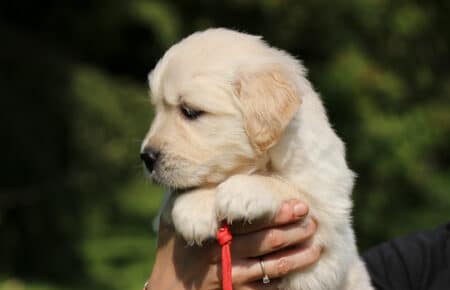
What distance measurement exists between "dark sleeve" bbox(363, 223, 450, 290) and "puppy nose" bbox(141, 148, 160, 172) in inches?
67.0

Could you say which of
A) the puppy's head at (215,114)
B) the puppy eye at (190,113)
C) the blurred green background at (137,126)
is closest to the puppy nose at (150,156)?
the puppy's head at (215,114)

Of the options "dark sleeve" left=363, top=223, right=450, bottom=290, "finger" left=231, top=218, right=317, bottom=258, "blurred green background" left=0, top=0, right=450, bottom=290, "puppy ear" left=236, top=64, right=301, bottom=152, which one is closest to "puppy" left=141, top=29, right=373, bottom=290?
"puppy ear" left=236, top=64, right=301, bottom=152

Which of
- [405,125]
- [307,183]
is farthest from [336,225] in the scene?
[405,125]

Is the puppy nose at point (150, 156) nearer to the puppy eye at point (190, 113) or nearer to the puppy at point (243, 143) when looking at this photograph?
the puppy at point (243, 143)

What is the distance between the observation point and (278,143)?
Result: 3.69 m

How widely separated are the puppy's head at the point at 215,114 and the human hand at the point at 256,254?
0.32 m

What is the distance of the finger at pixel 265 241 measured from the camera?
3.51m

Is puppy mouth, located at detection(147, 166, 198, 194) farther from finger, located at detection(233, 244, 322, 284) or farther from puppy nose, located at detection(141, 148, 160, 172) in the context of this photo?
finger, located at detection(233, 244, 322, 284)

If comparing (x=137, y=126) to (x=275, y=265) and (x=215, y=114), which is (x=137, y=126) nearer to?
(x=215, y=114)

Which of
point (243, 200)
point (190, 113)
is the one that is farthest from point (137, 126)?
point (243, 200)

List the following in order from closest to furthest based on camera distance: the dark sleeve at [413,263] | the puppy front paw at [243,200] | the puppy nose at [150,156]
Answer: the puppy front paw at [243,200], the puppy nose at [150,156], the dark sleeve at [413,263]

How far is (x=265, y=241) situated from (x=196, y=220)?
15.3 inches

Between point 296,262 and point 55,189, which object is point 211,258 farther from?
point 55,189

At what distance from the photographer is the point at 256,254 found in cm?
352
